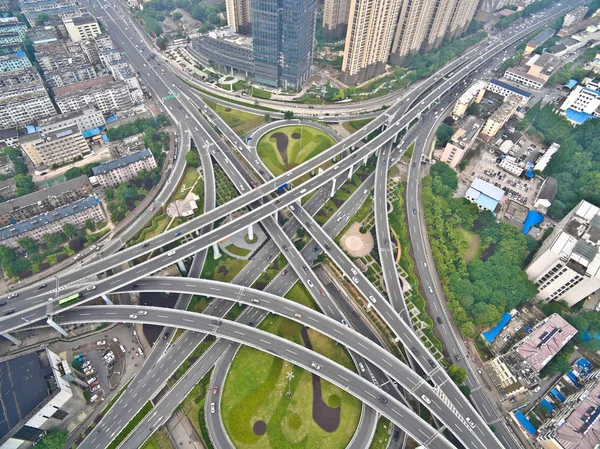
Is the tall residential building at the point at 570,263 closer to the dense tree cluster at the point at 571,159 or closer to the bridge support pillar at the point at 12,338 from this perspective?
the dense tree cluster at the point at 571,159

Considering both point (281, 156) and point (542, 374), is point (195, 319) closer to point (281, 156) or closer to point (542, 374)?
point (281, 156)

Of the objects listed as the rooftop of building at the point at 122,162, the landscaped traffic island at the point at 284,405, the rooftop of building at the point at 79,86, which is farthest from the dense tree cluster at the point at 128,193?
the landscaped traffic island at the point at 284,405

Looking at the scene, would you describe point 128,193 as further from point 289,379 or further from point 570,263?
point 570,263

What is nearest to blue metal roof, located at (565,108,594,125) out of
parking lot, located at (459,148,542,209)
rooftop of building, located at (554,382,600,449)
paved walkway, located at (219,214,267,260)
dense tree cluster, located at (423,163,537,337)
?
parking lot, located at (459,148,542,209)

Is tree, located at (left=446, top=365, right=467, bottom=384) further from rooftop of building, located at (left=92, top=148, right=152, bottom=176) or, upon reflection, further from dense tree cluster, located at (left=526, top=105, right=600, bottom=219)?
rooftop of building, located at (left=92, top=148, right=152, bottom=176)

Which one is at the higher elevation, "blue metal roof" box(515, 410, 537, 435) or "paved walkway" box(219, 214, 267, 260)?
"paved walkway" box(219, 214, 267, 260)

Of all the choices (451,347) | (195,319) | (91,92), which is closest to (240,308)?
(195,319)

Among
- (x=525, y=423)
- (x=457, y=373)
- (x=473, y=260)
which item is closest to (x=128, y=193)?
(x=457, y=373)

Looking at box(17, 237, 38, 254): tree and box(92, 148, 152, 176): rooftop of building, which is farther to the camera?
box(92, 148, 152, 176): rooftop of building
